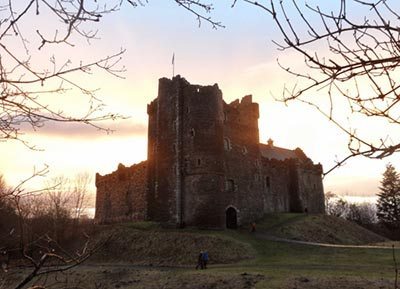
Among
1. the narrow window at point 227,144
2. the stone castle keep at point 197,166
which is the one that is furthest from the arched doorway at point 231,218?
the narrow window at point 227,144

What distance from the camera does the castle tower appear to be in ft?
107

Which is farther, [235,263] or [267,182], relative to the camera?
[267,182]

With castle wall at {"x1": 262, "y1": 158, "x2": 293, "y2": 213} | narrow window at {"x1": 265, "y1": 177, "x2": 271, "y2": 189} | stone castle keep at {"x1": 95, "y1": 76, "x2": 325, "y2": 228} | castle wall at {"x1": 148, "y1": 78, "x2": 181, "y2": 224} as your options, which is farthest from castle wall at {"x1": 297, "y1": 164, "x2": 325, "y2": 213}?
castle wall at {"x1": 148, "y1": 78, "x2": 181, "y2": 224}

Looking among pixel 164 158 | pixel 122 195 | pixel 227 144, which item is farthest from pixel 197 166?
pixel 122 195

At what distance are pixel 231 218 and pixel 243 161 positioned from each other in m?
5.43

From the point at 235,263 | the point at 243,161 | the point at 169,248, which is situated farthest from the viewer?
the point at 243,161

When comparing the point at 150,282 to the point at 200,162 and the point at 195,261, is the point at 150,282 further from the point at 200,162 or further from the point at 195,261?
the point at 200,162

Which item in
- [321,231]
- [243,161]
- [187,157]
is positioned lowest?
[321,231]

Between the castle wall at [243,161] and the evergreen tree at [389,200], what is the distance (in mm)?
26950

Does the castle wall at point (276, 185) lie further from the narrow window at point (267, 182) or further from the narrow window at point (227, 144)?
the narrow window at point (227, 144)

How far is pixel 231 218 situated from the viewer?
3475 centimetres

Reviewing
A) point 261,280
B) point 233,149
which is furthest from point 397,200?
point 261,280

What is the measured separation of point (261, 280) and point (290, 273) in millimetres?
1697

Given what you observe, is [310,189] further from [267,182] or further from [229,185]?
[229,185]
